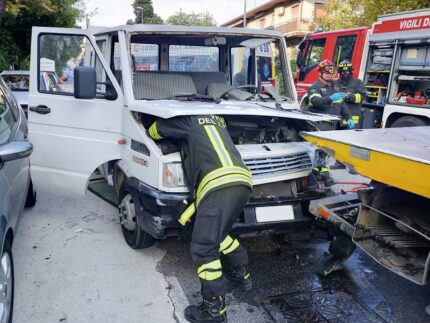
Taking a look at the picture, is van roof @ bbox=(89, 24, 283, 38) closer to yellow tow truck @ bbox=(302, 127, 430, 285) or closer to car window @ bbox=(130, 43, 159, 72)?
car window @ bbox=(130, 43, 159, 72)

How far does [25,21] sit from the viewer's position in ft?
53.8

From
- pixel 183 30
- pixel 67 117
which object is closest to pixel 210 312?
pixel 67 117

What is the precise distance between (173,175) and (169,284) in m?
0.92

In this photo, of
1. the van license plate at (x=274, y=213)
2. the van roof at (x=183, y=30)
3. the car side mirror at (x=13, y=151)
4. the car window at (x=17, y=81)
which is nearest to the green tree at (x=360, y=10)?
the van roof at (x=183, y=30)

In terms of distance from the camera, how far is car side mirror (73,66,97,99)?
3.59 metres

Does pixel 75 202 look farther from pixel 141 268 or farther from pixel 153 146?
pixel 153 146

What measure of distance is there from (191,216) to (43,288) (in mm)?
1324

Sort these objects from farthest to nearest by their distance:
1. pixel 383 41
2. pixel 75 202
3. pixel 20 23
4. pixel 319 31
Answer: pixel 20 23, pixel 319 31, pixel 383 41, pixel 75 202

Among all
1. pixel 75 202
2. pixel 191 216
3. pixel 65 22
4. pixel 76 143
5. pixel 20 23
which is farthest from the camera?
pixel 65 22

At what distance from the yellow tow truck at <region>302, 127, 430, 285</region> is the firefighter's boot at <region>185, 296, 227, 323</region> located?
3.35 feet

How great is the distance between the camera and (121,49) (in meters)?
3.77

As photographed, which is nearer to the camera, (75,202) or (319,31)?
(75,202)

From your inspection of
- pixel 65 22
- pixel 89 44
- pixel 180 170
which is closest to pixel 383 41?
pixel 89 44

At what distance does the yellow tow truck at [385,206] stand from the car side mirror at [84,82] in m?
1.87
